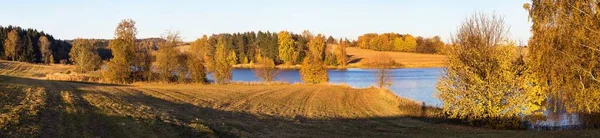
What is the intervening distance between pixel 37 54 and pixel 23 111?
340 feet

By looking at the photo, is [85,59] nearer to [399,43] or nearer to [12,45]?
[12,45]

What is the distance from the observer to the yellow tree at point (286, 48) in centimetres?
11438

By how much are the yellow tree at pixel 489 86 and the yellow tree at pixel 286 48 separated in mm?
88717

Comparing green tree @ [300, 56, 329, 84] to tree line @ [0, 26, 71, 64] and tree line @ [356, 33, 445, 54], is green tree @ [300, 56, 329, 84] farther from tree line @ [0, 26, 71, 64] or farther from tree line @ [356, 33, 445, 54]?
tree line @ [356, 33, 445, 54]

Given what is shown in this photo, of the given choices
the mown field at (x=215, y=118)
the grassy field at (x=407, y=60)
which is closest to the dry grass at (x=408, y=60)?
the grassy field at (x=407, y=60)

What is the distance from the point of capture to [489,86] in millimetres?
23500

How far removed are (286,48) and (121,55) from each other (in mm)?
67331

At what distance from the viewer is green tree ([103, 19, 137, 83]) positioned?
49497 millimetres

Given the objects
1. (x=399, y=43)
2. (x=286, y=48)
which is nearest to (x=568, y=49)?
(x=286, y=48)

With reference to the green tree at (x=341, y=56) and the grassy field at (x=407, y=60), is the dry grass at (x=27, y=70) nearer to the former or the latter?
the grassy field at (x=407, y=60)

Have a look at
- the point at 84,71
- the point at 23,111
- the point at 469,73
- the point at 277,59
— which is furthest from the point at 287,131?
the point at 277,59

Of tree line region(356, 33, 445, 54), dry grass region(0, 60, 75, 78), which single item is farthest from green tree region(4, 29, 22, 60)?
tree line region(356, 33, 445, 54)

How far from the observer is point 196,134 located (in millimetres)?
15523

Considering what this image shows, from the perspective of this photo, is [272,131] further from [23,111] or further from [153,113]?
[23,111]
